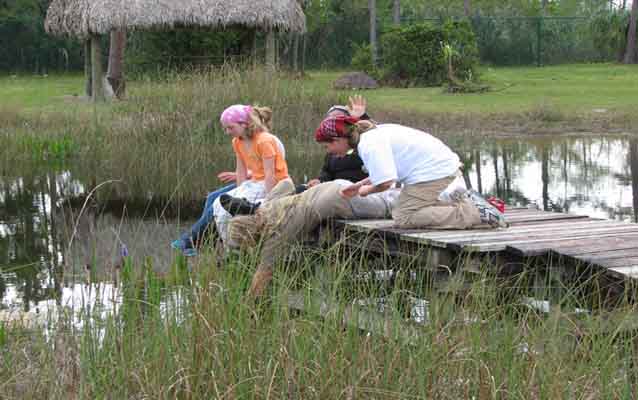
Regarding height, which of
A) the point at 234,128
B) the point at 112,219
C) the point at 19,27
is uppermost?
the point at 19,27

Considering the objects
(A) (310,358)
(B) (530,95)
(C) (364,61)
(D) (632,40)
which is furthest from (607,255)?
(D) (632,40)

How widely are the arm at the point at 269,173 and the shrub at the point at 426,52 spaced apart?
54.1 feet

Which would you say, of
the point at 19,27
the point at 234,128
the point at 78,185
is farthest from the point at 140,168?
the point at 19,27

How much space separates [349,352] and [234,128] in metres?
3.66

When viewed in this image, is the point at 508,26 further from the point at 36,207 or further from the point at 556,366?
the point at 556,366

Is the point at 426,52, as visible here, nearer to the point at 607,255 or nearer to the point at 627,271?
the point at 607,255

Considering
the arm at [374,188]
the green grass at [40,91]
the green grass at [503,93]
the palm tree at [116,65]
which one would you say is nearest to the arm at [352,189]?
the arm at [374,188]

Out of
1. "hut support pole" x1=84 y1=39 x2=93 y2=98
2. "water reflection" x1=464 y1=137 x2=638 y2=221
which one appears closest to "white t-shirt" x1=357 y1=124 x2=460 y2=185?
"water reflection" x1=464 y1=137 x2=638 y2=221

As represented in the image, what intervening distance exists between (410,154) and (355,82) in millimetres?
17064

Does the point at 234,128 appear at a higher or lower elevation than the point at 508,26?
lower

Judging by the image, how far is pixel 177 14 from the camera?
20875 mm

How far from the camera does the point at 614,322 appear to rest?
446 centimetres

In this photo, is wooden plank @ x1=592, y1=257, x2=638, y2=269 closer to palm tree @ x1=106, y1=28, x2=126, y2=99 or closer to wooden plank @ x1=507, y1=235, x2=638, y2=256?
wooden plank @ x1=507, y1=235, x2=638, y2=256

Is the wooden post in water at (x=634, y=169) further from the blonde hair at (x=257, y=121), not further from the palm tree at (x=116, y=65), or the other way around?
the palm tree at (x=116, y=65)
